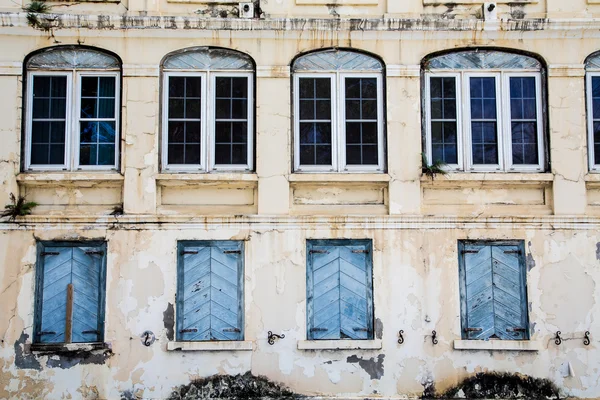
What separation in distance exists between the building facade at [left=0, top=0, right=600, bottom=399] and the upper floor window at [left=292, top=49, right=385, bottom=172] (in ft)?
0.11

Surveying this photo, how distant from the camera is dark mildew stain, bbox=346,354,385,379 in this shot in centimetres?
1067

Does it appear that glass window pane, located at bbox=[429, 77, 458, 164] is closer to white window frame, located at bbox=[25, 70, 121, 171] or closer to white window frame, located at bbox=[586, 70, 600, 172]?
white window frame, located at bbox=[586, 70, 600, 172]

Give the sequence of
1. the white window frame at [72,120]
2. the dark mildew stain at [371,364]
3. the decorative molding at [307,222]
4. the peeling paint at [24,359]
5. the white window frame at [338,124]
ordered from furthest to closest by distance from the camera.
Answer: the white window frame at [338,124], the white window frame at [72,120], the decorative molding at [307,222], the dark mildew stain at [371,364], the peeling paint at [24,359]

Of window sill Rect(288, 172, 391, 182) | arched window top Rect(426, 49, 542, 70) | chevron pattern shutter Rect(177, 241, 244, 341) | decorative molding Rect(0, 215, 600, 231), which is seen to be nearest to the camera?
chevron pattern shutter Rect(177, 241, 244, 341)

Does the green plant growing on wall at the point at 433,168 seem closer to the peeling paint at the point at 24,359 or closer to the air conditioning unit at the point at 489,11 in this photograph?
the air conditioning unit at the point at 489,11

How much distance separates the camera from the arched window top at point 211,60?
37.5ft

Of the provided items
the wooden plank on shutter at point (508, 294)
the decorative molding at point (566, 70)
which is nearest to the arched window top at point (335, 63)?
the decorative molding at point (566, 70)

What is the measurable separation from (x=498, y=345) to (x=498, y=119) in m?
3.84

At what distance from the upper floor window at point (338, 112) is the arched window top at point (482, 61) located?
1.10 metres

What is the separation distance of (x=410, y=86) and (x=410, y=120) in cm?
59

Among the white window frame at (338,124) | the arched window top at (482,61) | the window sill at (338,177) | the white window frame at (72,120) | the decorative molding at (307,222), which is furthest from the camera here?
the arched window top at (482,61)

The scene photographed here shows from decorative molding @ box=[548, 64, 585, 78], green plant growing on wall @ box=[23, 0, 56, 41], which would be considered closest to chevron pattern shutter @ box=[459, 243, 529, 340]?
decorative molding @ box=[548, 64, 585, 78]

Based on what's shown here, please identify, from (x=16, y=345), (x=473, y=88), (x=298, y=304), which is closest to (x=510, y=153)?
(x=473, y=88)

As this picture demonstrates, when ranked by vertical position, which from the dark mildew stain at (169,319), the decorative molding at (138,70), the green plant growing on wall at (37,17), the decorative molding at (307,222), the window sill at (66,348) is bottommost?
the window sill at (66,348)
